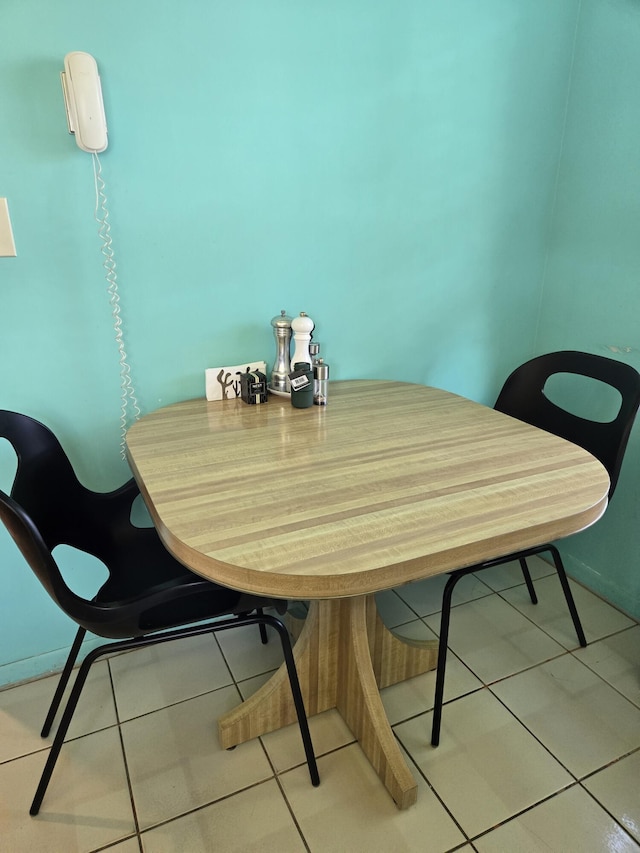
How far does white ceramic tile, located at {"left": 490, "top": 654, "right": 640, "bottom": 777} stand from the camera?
1.43m

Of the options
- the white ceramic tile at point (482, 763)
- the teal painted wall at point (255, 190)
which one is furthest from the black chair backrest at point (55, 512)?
the white ceramic tile at point (482, 763)

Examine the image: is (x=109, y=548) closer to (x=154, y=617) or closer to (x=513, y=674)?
(x=154, y=617)

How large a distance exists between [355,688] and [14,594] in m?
0.97

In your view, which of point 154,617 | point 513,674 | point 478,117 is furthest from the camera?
point 478,117

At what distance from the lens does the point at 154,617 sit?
3.91 feet

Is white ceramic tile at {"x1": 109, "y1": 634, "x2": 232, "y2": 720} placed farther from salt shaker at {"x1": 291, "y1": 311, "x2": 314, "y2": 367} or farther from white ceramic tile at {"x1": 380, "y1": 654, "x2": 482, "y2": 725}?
salt shaker at {"x1": 291, "y1": 311, "x2": 314, "y2": 367}

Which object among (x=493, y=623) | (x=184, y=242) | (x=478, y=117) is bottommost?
(x=493, y=623)

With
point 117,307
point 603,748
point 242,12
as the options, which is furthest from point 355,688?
point 242,12

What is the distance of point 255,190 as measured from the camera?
1.55 meters

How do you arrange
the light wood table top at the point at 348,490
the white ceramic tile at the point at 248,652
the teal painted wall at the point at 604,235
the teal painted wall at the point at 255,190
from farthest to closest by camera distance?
the teal painted wall at the point at 604,235, the white ceramic tile at the point at 248,652, the teal painted wall at the point at 255,190, the light wood table top at the point at 348,490

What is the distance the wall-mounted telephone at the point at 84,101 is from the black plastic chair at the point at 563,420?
4.44 ft

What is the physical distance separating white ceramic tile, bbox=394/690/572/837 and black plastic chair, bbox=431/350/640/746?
0.05m

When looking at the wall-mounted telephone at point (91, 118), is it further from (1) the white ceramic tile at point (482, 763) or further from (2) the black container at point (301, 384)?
(1) the white ceramic tile at point (482, 763)

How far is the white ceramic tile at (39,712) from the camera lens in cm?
145
